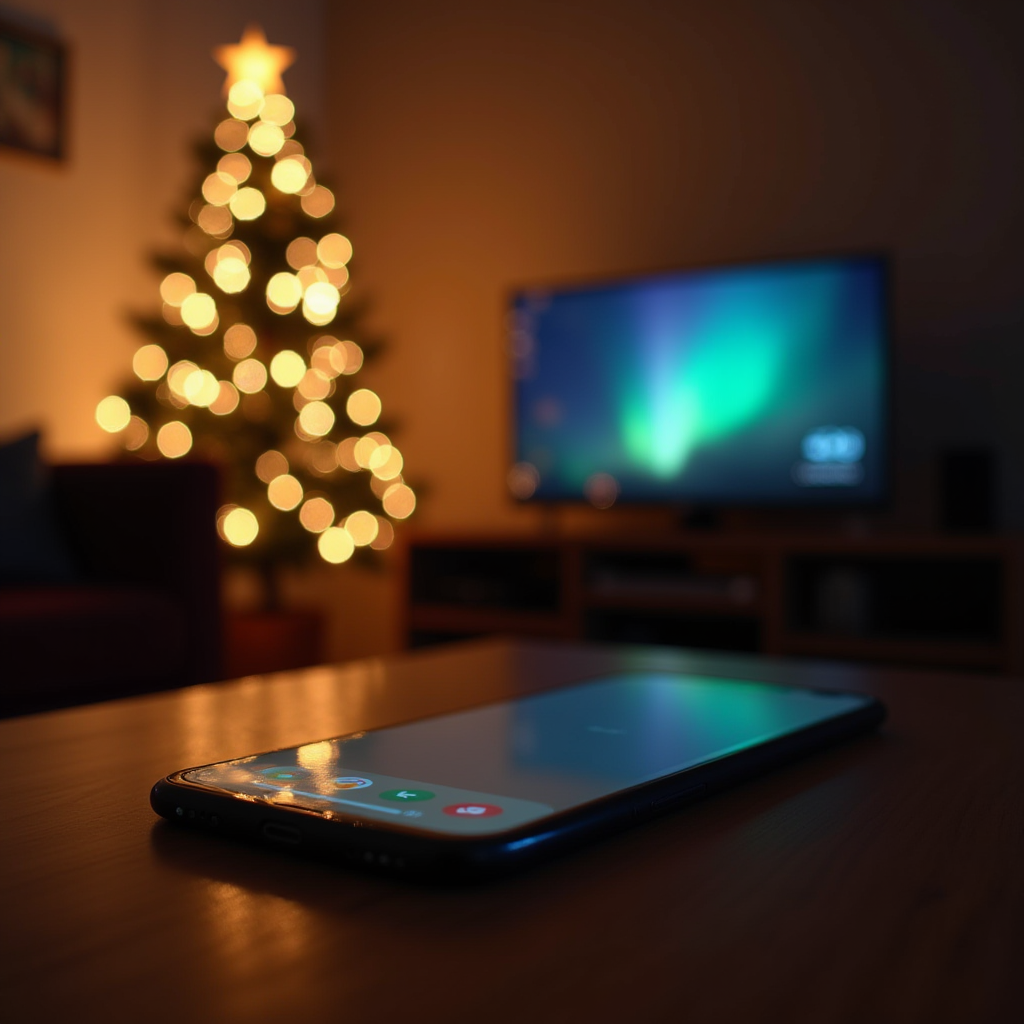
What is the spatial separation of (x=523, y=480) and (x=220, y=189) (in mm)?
1219

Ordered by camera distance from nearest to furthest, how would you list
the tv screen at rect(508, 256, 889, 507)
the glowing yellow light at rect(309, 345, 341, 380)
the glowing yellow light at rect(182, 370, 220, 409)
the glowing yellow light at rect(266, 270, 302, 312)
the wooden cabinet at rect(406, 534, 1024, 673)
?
the wooden cabinet at rect(406, 534, 1024, 673), the tv screen at rect(508, 256, 889, 507), the glowing yellow light at rect(182, 370, 220, 409), the glowing yellow light at rect(266, 270, 302, 312), the glowing yellow light at rect(309, 345, 341, 380)

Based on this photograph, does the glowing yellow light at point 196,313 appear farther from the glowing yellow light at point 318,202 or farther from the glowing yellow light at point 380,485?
the glowing yellow light at point 380,485

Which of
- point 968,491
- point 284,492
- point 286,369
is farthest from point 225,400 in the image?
point 968,491

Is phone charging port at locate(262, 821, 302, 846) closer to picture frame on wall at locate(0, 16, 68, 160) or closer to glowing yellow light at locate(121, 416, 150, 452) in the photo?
glowing yellow light at locate(121, 416, 150, 452)

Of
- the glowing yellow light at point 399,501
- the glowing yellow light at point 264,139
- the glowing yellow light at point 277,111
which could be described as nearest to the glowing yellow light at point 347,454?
the glowing yellow light at point 399,501

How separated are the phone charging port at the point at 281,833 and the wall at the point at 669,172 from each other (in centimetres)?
264

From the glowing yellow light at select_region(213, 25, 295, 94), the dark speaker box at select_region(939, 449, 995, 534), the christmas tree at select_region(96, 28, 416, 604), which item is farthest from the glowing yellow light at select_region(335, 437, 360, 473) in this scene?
the dark speaker box at select_region(939, 449, 995, 534)

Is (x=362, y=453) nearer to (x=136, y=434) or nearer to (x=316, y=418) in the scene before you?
(x=316, y=418)

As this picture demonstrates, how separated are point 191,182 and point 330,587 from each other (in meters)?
1.43

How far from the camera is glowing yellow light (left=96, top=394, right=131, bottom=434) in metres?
3.06

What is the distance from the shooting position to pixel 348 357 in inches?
129

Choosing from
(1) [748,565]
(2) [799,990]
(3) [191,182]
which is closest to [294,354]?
(3) [191,182]

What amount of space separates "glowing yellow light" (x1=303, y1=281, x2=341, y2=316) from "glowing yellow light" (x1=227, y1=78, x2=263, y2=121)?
53cm

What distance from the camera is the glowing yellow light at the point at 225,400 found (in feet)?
10.0
